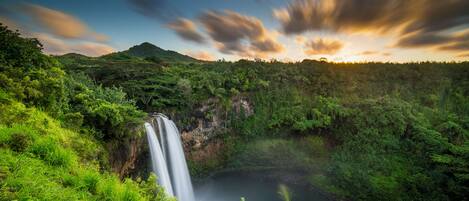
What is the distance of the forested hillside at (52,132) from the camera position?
407 centimetres

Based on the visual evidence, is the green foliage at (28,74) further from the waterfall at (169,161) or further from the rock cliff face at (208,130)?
the rock cliff face at (208,130)

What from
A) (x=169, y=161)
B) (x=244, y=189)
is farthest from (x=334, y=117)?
(x=169, y=161)

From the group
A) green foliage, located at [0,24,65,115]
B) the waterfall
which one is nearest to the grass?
green foliage, located at [0,24,65,115]

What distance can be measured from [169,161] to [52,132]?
8.94 m

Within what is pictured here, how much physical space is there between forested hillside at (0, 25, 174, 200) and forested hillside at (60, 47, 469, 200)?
8.18 meters

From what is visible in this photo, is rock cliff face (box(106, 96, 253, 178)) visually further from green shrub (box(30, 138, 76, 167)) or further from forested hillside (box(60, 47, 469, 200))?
green shrub (box(30, 138, 76, 167))

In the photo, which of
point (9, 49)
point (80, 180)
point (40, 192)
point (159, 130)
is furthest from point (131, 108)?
point (40, 192)

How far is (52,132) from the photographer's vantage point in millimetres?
6457

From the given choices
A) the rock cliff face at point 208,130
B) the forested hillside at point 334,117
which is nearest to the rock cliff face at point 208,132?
the rock cliff face at point 208,130

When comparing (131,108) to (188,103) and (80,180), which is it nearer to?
(80,180)

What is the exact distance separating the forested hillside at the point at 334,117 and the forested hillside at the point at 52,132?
26.8ft

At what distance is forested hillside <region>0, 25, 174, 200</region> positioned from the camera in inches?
160

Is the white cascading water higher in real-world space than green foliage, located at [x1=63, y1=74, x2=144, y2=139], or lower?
lower

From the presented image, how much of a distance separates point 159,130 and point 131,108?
131 inches
